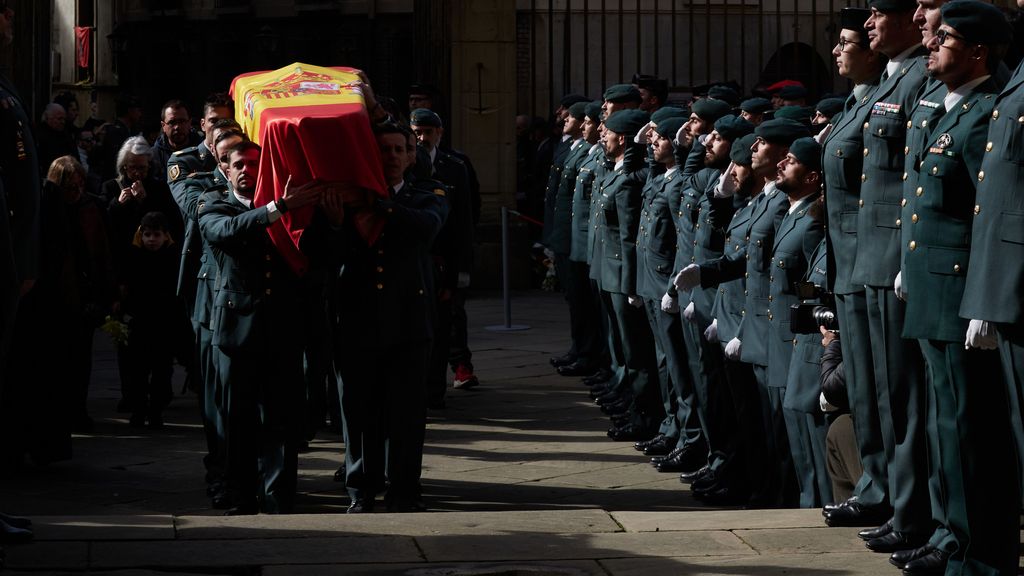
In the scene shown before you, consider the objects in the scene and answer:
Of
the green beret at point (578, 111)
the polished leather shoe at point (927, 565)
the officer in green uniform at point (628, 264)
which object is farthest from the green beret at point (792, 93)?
the polished leather shoe at point (927, 565)

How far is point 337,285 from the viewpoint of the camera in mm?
8055

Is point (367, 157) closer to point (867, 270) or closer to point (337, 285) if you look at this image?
point (337, 285)

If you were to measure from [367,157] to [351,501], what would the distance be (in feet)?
5.26

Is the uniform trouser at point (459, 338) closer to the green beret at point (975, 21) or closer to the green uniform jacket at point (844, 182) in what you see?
the green uniform jacket at point (844, 182)

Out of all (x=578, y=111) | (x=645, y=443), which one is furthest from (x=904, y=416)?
(x=578, y=111)

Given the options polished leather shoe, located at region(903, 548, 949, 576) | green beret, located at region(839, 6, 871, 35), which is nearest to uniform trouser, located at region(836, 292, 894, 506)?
polished leather shoe, located at region(903, 548, 949, 576)

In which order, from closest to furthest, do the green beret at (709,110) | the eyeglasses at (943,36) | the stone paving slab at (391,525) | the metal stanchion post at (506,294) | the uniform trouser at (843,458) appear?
the eyeglasses at (943,36) → the stone paving slab at (391,525) → the uniform trouser at (843,458) → the green beret at (709,110) → the metal stanchion post at (506,294)

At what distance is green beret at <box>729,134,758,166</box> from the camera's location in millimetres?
8536

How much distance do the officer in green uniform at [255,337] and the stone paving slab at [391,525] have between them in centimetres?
103

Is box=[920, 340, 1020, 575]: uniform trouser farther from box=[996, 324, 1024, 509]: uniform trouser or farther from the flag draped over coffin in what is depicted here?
the flag draped over coffin

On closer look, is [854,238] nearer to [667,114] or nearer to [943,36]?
[943,36]

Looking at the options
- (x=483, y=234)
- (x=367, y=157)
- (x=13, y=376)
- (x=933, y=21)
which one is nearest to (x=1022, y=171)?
(x=933, y=21)

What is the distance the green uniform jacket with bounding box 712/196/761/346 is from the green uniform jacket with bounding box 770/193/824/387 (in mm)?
469

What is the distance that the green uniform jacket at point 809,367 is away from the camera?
7426 millimetres
